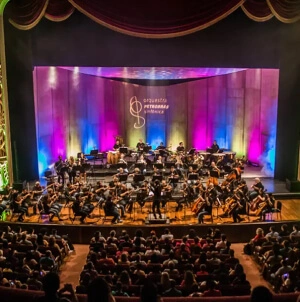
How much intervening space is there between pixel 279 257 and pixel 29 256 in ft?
16.7

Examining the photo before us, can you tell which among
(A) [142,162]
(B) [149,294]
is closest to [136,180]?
(A) [142,162]

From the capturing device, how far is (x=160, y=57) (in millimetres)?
18031

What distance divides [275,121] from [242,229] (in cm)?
722

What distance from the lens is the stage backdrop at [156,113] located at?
1975 cm

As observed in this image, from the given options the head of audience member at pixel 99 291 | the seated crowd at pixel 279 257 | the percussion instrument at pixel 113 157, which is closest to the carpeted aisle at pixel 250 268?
the seated crowd at pixel 279 257

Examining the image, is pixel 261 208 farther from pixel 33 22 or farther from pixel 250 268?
pixel 33 22

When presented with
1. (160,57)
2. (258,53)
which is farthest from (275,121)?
(160,57)

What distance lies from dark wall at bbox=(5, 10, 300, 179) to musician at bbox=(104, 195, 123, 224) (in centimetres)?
598

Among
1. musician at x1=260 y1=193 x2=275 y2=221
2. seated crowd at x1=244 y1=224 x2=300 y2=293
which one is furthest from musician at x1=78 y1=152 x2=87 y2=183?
seated crowd at x1=244 y1=224 x2=300 y2=293

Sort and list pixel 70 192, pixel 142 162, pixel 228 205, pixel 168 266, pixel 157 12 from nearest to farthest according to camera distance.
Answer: pixel 168 266, pixel 228 205, pixel 70 192, pixel 157 12, pixel 142 162

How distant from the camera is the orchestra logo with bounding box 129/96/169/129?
2227cm

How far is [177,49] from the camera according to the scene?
709 inches

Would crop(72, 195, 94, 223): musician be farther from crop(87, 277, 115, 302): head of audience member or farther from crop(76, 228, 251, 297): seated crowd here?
crop(87, 277, 115, 302): head of audience member

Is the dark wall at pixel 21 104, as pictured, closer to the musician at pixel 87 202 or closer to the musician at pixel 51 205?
the musician at pixel 51 205
